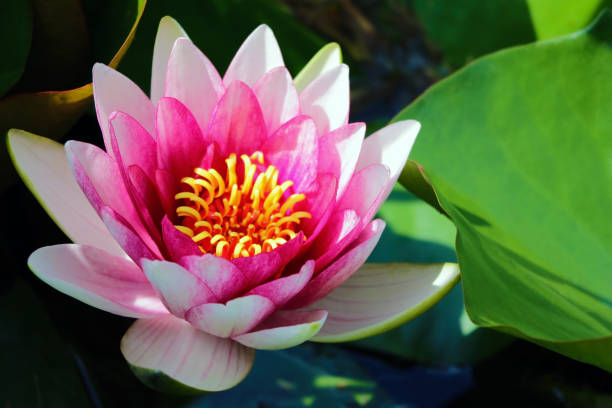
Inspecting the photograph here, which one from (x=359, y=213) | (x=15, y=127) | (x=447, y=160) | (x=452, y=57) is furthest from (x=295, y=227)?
(x=452, y=57)

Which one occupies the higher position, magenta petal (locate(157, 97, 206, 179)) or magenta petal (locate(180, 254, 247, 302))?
magenta petal (locate(157, 97, 206, 179))

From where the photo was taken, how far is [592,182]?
985 millimetres

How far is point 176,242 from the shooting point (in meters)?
0.74

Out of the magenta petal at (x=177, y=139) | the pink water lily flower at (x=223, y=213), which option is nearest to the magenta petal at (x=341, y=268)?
the pink water lily flower at (x=223, y=213)

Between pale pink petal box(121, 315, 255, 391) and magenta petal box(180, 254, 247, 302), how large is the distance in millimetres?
72

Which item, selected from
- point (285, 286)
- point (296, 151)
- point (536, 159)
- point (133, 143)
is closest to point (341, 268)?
point (285, 286)

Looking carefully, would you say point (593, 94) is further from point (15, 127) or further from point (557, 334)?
point (15, 127)

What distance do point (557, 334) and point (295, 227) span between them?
13.8 inches

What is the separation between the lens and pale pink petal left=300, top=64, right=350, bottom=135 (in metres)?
0.88

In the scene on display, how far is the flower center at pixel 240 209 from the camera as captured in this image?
0.84 meters

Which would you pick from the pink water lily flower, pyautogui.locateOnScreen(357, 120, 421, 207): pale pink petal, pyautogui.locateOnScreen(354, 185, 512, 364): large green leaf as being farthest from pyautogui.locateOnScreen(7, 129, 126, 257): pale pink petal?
pyautogui.locateOnScreen(354, 185, 512, 364): large green leaf

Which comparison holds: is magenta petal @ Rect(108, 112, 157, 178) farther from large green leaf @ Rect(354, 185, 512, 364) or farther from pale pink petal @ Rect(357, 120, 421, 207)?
large green leaf @ Rect(354, 185, 512, 364)

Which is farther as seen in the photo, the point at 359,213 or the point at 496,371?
the point at 496,371

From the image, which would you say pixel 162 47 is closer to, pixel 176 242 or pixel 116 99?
pixel 116 99
